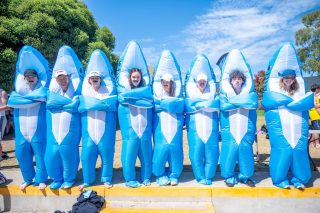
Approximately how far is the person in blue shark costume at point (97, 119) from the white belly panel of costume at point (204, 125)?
4.28 feet

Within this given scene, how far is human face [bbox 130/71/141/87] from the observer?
3945 mm

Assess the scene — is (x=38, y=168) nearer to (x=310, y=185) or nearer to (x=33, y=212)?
(x=33, y=212)

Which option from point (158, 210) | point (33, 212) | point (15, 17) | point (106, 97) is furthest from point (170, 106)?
point (15, 17)

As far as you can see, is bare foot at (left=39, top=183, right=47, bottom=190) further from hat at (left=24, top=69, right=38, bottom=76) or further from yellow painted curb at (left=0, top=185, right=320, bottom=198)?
hat at (left=24, top=69, right=38, bottom=76)

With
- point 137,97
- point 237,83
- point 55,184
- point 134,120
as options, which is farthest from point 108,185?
point 237,83

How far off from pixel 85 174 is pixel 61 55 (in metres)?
1.92

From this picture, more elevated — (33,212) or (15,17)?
(15,17)

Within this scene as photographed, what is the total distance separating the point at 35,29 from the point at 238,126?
8370mm

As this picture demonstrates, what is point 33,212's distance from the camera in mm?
3951

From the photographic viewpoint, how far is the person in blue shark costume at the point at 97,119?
380 centimetres

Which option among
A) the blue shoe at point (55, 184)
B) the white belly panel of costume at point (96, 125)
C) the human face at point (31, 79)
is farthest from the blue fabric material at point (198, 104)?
the human face at point (31, 79)

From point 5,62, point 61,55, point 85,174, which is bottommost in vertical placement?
point 85,174

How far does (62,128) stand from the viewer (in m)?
3.80

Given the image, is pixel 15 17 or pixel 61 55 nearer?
pixel 61 55
